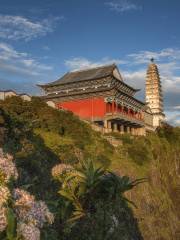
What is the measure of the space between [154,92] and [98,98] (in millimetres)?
42151

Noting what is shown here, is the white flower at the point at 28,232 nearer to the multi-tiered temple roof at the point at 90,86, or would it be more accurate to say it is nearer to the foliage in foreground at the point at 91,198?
the foliage in foreground at the point at 91,198

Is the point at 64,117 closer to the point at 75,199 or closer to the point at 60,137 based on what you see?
the point at 60,137

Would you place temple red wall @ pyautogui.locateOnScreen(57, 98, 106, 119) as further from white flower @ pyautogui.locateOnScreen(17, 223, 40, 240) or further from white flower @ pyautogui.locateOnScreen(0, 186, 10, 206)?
white flower @ pyautogui.locateOnScreen(17, 223, 40, 240)

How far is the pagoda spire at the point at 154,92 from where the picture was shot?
274 ft

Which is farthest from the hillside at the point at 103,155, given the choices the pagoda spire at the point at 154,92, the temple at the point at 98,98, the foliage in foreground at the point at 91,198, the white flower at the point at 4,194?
the pagoda spire at the point at 154,92

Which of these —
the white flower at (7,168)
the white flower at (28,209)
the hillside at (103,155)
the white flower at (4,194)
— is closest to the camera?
the white flower at (4,194)

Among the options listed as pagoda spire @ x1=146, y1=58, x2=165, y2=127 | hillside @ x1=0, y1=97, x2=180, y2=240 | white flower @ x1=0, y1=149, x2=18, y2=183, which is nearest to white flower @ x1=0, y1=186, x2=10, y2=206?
white flower @ x1=0, y1=149, x2=18, y2=183

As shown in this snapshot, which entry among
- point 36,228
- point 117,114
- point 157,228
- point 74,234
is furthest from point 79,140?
point 36,228

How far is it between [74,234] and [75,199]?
4.29 feet

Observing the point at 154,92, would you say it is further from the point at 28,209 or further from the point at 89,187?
the point at 28,209

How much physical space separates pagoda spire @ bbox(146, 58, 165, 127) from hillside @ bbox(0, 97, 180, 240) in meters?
43.4

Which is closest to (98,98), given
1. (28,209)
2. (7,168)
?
(7,168)

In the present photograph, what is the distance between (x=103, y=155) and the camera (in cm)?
2988

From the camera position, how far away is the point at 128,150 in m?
34.6
